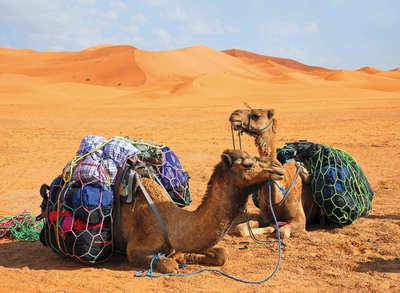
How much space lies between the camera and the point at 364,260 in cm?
570

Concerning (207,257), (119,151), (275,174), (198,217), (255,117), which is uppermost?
(255,117)

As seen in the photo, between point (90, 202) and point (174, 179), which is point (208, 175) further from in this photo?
point (90, 202)

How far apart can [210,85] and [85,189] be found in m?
45.9

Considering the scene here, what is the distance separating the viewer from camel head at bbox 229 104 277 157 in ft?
20.8

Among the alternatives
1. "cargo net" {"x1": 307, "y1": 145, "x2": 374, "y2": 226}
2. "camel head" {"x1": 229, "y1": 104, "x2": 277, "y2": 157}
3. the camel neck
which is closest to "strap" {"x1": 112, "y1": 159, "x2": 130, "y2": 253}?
the camel neck

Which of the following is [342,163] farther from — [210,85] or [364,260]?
[210,85]

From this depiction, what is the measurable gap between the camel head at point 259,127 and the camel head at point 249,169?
1.60 meters

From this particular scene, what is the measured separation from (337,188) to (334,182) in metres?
0.09

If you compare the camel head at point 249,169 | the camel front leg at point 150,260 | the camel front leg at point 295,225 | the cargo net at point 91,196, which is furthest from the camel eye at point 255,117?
the camel front leg at point 150,260

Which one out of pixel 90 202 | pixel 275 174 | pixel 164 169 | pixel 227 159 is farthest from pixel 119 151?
pixel 275 174

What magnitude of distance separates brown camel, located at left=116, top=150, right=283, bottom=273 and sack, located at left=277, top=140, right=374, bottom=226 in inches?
89.3

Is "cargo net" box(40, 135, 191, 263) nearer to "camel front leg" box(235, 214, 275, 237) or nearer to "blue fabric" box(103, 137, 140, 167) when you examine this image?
"blue fabric" box(103, 137, 140, 167)

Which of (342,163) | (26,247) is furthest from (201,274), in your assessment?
(342,163)

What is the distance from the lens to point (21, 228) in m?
7.04
